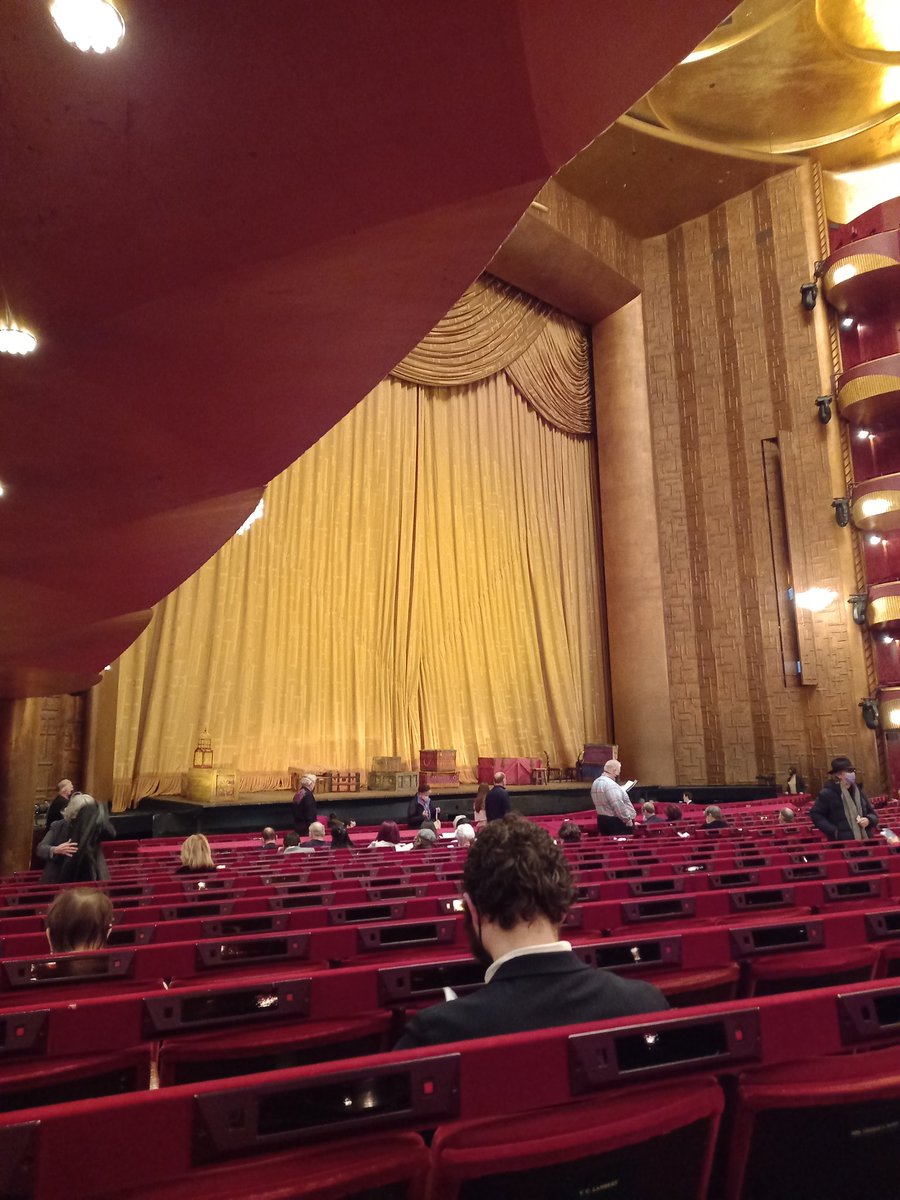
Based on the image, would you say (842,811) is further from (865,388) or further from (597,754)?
(865,388)

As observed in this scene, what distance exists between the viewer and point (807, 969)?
7.13 ft

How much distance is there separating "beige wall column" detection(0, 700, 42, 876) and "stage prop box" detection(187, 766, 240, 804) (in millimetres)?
2848

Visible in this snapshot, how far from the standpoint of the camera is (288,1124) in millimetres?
1036

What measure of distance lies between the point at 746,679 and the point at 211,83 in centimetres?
1657

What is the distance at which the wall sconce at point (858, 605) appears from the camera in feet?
51.8

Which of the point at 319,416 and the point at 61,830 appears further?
the point at 61,830

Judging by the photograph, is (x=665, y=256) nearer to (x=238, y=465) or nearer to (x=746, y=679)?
(x=746, y=679)

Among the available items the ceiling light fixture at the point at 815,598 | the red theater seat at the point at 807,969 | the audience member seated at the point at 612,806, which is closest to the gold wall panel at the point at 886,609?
the ceiling light fixture at the point at 815,598

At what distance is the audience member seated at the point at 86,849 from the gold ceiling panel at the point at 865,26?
1828 cm

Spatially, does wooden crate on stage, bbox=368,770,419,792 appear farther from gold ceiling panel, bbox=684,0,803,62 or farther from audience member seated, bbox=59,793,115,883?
gold ceiling panel, bbox=684,0,803,62

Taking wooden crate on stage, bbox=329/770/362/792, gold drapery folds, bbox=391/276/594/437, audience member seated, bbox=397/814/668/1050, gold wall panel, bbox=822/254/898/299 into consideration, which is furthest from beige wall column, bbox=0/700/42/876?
gold wall panel, bbox=822/254/898/299

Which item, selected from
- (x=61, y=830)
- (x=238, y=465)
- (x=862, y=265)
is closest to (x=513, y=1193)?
(x=238, y=465)

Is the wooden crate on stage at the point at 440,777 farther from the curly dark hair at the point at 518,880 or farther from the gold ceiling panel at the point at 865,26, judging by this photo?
the gold ceiling panel at the point at 865,26

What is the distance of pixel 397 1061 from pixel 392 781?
525 inches
